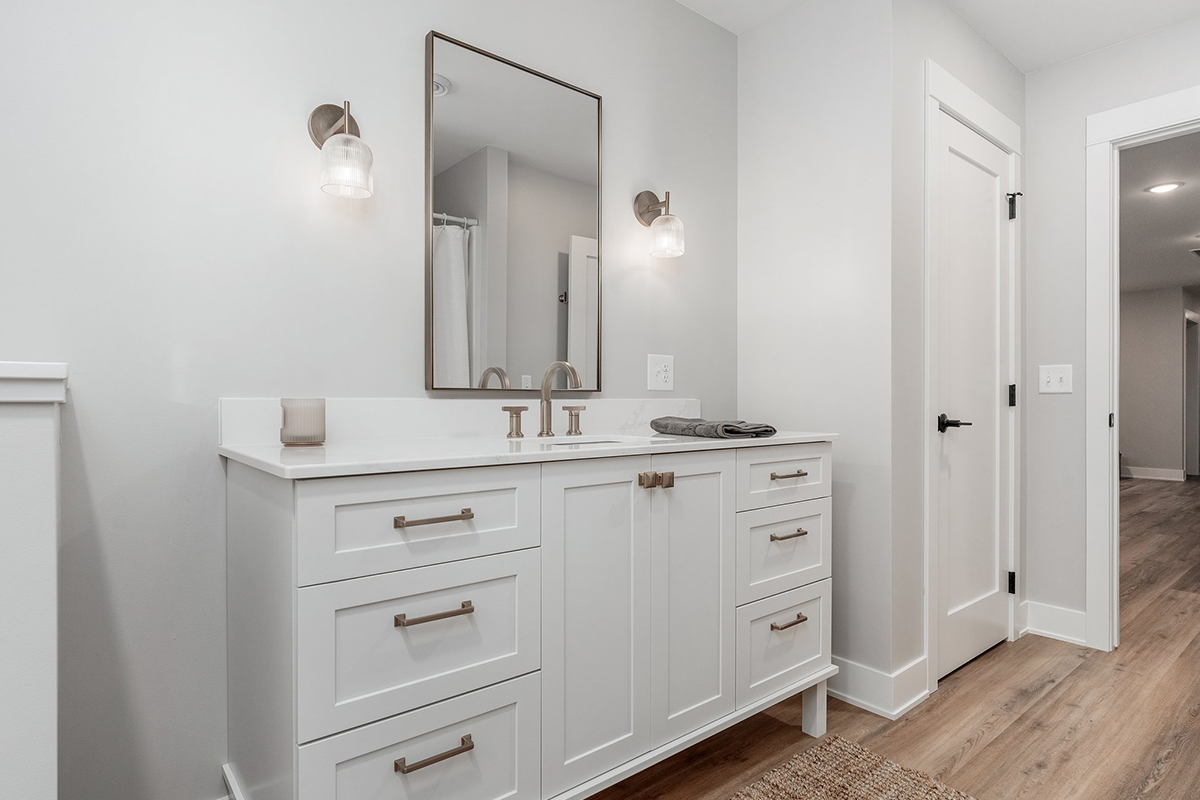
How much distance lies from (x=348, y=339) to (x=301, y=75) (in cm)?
62

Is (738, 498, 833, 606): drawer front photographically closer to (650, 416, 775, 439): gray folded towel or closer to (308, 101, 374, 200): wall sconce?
(650, 416, 775, 439): gray folded towel

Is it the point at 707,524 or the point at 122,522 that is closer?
the point at 122,522

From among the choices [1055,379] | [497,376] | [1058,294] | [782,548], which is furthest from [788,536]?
[1058,294]

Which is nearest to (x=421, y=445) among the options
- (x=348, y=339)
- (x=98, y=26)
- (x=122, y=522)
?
(x=348, y=339)

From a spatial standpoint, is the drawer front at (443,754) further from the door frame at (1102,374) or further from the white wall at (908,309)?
the door frame at (1102,374)

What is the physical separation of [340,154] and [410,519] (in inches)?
34.7

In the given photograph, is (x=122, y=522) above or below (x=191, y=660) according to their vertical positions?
above

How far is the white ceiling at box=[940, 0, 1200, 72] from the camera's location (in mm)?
2338

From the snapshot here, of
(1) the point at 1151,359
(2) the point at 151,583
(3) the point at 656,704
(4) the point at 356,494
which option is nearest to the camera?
(4) the point at 356,494

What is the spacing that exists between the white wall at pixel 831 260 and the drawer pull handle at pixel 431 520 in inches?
57.3

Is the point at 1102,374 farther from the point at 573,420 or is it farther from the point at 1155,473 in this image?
the point at 1155,473

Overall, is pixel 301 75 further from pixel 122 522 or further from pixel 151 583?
pixel 151 583

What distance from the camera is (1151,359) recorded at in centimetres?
809

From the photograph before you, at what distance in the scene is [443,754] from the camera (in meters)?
1.17
